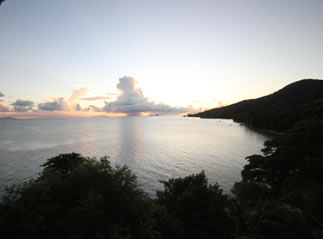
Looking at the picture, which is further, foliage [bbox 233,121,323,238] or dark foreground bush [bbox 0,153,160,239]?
foliage [bbox 233,121,323,238]

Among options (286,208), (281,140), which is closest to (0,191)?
(286,208)

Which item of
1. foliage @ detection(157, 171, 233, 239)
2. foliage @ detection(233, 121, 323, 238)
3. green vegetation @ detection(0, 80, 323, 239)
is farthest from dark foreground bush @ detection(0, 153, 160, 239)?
foliage @ detection(233, 121, 323, 238)

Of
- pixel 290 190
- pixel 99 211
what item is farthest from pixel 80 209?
pixel 290 190

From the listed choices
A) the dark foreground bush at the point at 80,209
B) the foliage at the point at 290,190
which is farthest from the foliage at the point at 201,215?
the dark foreground bush at the point at 80,209

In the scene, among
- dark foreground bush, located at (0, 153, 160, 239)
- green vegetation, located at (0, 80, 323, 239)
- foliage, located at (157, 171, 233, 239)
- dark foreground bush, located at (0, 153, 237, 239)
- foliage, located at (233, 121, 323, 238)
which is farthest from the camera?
foliage, located at (157, 171, 233, 239)

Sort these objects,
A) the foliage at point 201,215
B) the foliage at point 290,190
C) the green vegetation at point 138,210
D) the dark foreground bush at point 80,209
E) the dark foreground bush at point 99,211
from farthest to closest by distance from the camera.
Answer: the foliage at point 201,215
the foliage at point 290,190
the green vegetation at point 138,210
the dark foreground bush at point 99,211
the dark foreground bush at point 80,209

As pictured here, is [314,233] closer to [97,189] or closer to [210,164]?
[97,189]

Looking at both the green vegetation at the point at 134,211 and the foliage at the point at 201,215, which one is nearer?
the green vegetation at the point at 134,211

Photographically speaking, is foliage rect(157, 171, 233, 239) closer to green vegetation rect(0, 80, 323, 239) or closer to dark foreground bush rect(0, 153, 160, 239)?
green vegetation rect(0, 80, 323, 239)

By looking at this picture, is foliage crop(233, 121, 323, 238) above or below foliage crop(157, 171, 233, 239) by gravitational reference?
above

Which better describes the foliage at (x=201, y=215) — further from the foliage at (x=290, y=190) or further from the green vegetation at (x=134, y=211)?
the foliage at (x=290, y=190)

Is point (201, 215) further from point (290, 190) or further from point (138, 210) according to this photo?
point (290, 190)

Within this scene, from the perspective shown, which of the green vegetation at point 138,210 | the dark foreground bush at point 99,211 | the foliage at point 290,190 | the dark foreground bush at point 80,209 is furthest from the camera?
the foliage at point 290,190

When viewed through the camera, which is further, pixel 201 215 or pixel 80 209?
pixel 201 215
